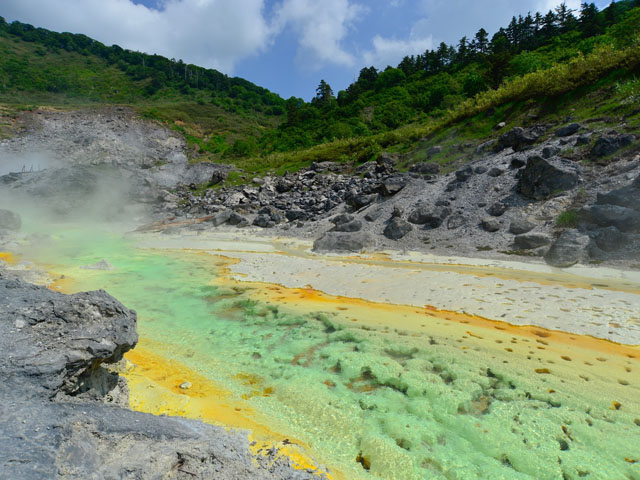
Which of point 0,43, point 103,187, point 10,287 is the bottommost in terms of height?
point 10,287

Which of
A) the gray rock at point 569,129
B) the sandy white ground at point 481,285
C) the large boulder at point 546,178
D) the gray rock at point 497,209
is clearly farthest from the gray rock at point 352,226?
the gray rock at point 569,129

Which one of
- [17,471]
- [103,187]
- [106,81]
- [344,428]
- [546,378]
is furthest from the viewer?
[106,81]

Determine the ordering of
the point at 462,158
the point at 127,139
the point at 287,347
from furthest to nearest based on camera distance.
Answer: the point at 127,139
the point at 462,158
the point at 287,347

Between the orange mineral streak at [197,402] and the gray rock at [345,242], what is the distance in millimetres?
10252

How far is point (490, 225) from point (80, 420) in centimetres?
1537

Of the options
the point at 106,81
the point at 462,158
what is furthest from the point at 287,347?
the point at 106,81

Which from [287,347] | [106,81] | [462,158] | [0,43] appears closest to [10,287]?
[287,347]

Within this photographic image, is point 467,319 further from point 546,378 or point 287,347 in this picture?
point 287,347

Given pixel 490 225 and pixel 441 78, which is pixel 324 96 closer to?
pixel 441 78

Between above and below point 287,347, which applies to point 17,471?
above

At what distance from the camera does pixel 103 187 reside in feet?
99.9

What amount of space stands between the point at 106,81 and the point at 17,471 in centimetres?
10403

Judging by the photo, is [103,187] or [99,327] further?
[103,187]

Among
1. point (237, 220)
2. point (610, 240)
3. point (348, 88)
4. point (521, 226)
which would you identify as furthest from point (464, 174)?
point (348, 88)
